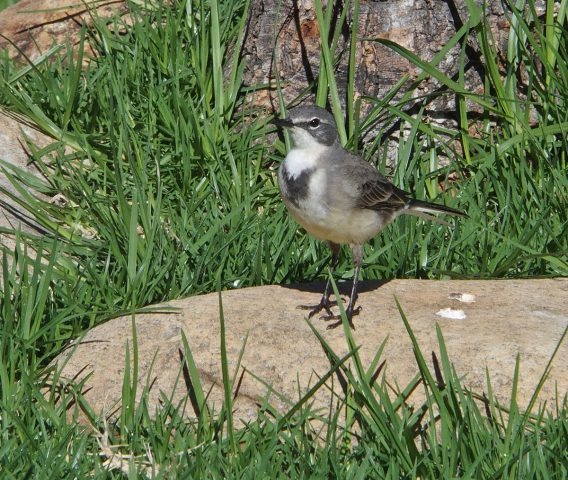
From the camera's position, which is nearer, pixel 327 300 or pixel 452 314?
pixel 452 314

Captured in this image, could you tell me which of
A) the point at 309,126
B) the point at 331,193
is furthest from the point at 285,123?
the point at 331,193

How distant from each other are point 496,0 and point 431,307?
252cm

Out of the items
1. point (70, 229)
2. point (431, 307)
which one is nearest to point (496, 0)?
point (431, 307)

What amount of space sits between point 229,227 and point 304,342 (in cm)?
140

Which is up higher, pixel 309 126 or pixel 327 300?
pixel 309 126

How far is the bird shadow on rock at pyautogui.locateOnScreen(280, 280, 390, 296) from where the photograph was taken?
5262 mm

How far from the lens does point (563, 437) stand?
3.84m

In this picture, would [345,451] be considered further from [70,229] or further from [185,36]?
[185,36]

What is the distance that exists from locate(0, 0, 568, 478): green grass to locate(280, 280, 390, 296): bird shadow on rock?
16 cm

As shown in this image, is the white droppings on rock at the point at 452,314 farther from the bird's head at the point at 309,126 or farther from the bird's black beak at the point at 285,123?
the bird's black beak at the point at 285,123

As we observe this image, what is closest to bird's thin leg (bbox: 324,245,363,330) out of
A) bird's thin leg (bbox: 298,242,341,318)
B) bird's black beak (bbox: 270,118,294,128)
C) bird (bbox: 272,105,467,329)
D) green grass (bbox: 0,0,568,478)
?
bird (bbox: 272,105,467,329)

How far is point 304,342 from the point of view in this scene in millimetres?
4566

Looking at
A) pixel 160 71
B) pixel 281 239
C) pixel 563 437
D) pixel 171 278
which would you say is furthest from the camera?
pixel 160 71

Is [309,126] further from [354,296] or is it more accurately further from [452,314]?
[452,314]
